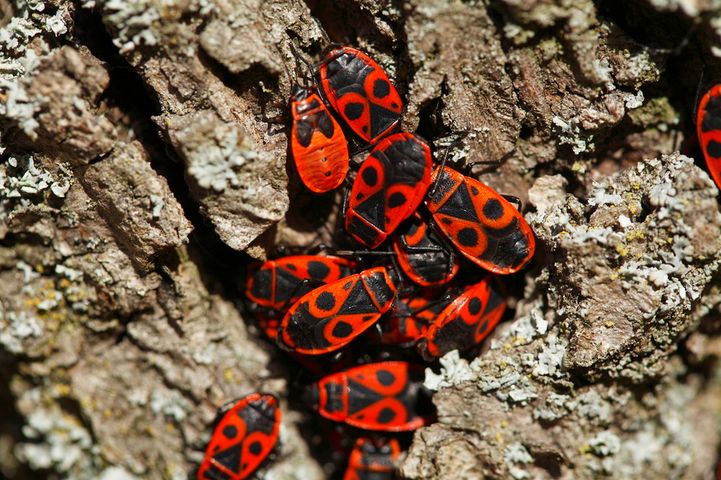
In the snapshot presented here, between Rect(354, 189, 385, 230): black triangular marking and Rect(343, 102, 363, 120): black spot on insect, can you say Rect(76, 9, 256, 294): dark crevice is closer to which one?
Rect(343, 102, 363, 120): black spot on insect

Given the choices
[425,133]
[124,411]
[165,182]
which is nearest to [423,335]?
[425,133]

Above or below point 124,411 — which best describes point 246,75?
above

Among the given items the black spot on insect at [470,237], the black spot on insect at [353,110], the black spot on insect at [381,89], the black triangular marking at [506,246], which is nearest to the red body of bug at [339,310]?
the black spot on insect at [470,237]

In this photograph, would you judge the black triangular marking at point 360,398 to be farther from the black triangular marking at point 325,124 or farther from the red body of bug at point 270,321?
the black triangular marking at point 325,124

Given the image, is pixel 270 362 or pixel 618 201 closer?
pixel 618 201

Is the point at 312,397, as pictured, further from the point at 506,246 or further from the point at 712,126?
the point at 712,126

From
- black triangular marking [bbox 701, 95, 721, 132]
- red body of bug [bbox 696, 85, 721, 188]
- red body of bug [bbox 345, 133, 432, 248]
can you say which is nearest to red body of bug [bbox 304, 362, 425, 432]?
red body of bug [bbox 345, 133, 432, 248]

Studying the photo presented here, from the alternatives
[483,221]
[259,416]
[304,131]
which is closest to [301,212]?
[304,131]

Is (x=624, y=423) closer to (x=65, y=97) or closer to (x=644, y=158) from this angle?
(x=644, y=158)
